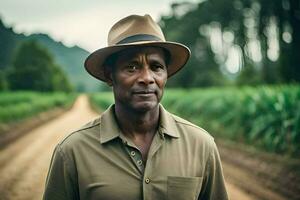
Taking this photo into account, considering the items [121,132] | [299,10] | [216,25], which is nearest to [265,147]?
[121,132]

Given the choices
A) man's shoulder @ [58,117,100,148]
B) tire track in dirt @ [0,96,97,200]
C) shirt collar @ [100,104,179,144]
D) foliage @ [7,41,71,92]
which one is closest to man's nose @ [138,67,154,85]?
shirt collar @ [100,104,179,144]

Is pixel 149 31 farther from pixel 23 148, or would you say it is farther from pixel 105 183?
pixel 23 148

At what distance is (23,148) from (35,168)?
3.79 metres

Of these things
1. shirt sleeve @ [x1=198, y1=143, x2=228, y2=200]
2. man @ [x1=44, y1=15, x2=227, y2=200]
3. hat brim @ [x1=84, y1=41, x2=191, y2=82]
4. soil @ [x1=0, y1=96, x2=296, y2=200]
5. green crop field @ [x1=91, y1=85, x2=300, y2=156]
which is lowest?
soil @ [x1=0, y1=96, x2=296, y2=200]

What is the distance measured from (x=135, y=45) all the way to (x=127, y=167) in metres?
0.68

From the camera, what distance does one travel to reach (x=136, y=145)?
2.34 meters

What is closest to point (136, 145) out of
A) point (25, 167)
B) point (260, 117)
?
point (25, 167)

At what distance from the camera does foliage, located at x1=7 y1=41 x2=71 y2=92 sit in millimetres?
51875

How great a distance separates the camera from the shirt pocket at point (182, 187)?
7.08ft

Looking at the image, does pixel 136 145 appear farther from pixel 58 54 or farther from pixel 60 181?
pixel 58 54

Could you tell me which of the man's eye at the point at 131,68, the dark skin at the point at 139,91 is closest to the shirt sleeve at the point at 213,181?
the dark skin at the point at 139,91

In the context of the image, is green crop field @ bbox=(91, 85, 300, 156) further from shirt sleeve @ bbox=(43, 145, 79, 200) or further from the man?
shirt sleeve @ bbox=(43, 145, 79, 200)

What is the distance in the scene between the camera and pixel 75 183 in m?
2.21

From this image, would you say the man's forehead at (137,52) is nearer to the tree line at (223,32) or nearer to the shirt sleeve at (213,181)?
the shirt sleeve at (213,181)
